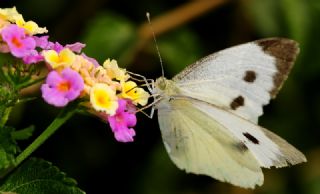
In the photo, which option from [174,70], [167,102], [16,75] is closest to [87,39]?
Answer: [174,70]

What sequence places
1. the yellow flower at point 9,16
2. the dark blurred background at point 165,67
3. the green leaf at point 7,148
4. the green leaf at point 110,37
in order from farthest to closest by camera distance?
the dark blurred background at point 165,67 → the green leaf at point 110,37 → the yellow flower at point 9,16 → the green leaf at point 7,148

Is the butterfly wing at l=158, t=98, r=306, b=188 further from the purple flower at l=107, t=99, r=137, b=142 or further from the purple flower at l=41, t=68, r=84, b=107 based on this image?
the purple flower at l=41, t=68, r=84, b=107

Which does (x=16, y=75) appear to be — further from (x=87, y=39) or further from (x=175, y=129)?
(x=87, y=39)

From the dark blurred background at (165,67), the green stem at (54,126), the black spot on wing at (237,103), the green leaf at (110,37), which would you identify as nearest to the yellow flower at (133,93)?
the green stem at (54,126)

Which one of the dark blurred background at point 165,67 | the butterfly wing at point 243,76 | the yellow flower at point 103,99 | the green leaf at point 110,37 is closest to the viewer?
the yellow flower at point 103,99

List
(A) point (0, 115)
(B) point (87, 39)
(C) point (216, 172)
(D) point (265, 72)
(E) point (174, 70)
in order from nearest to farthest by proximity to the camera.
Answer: (A) point (0, 115) → (C) point (216, 172) → (D) point (265, 72) → (B) point (87, 39) → (E) point (174, 70)

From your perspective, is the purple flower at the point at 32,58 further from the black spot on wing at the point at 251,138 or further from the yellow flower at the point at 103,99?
the black spot on wing at the point at 251,138
